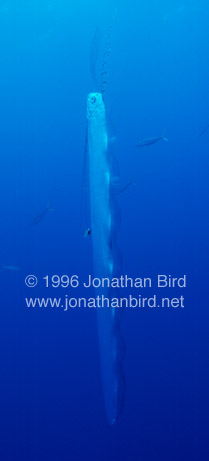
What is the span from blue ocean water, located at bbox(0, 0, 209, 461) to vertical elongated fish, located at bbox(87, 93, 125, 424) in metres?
2.49

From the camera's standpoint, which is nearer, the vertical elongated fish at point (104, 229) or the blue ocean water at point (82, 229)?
the vertical elongated fish at point (104, 229)

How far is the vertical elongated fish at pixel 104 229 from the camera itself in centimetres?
185

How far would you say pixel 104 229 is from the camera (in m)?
1.87

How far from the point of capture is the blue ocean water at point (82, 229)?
4473 millimetres

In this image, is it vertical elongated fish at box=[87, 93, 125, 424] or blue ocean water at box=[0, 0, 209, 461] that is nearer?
vertical elongated fish at box=[87, 93, 125, 424]

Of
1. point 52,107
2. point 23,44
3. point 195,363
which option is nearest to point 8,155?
point 52,107

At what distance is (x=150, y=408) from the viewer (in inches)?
185

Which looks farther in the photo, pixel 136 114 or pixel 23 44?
pixel 136 114

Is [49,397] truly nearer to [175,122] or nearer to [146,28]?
[175,122]

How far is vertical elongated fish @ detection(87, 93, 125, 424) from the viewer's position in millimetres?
1851

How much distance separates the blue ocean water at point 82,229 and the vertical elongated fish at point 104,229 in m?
2.49

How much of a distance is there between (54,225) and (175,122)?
173 cm

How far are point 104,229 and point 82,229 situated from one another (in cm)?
304

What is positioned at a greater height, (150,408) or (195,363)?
(195,363)
